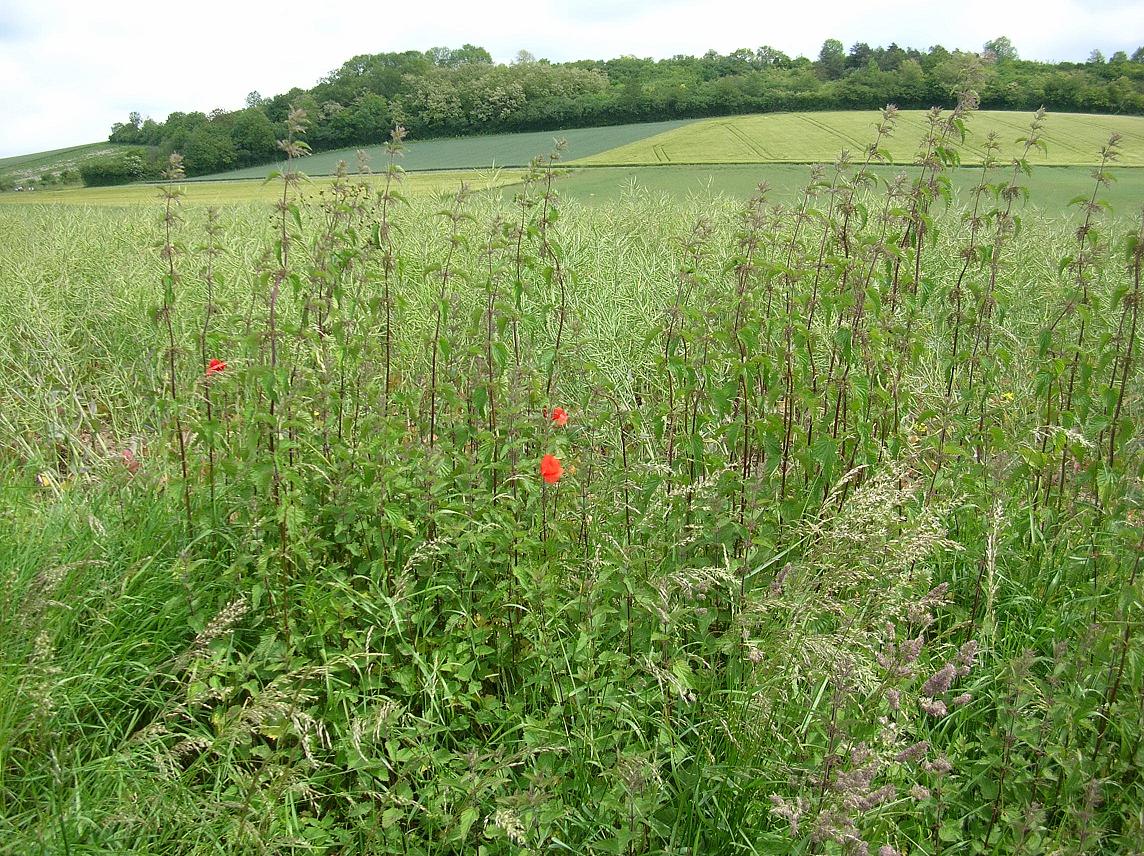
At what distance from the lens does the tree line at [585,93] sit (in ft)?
102

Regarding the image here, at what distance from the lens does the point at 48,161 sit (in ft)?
142

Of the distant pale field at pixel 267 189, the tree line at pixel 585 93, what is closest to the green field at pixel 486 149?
the tree line at pixel 585 93

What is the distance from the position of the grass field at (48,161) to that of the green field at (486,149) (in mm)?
13036

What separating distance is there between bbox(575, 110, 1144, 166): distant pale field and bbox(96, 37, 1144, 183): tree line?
2109mm

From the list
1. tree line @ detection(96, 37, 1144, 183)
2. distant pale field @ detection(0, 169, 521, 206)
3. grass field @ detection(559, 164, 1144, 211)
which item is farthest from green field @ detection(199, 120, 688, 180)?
grass field @ detection(559, 164, 1144, 211)

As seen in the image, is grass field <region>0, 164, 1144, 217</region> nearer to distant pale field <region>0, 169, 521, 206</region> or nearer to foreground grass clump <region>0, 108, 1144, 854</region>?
distant pale field <region>0, 169, 521, 206</region>

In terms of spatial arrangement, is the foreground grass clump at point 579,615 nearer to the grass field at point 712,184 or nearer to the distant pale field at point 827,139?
the grass field at point 712,184

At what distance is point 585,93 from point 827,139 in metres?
15.9

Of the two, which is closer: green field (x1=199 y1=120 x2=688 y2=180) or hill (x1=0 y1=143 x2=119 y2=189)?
green field (x1=199 y1=120 x2=688 y2=180)

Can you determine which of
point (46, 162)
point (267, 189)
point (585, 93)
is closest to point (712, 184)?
point (267, 189)

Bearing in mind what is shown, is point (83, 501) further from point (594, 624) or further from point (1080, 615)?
point (1080, 615)

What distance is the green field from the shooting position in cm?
3016

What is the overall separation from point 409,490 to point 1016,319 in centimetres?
549

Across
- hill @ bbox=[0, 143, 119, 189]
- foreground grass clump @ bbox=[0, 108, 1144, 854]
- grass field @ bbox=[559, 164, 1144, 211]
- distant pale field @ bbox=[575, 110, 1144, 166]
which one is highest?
hill @ bbox=[0, 143, 119, 189]
